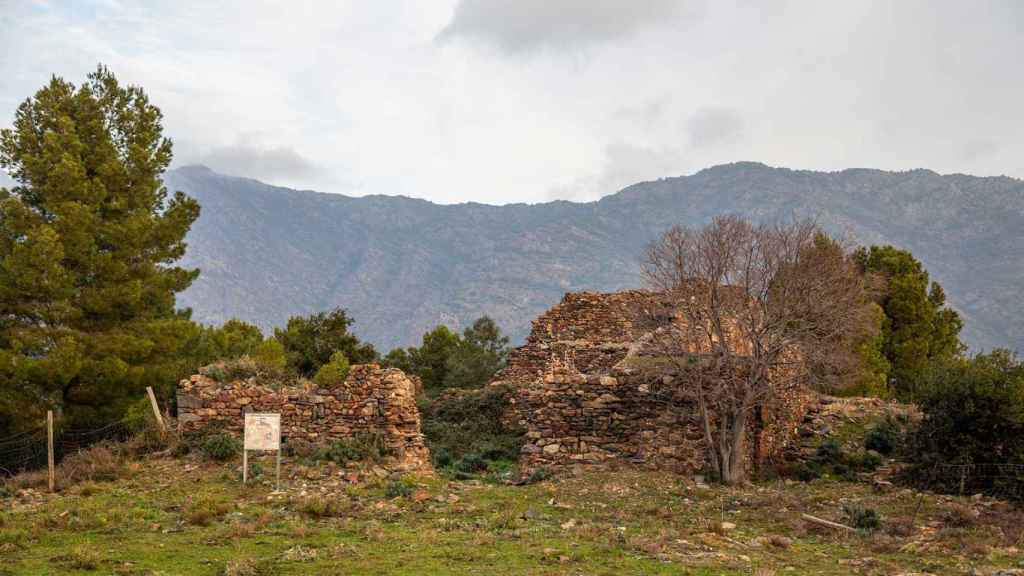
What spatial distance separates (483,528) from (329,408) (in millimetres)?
7619

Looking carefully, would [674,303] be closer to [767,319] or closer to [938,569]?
[767,319]

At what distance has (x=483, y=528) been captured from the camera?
480 inches

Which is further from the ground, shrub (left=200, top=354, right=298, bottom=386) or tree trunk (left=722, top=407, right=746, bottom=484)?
shrub (left=200, top=354, right=298, bottom=386)

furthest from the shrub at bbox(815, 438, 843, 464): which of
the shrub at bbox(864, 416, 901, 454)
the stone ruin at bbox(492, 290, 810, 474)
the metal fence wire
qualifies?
the metal fence wire

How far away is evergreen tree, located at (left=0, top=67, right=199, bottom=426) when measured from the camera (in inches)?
861

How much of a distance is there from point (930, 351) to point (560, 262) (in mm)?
157850

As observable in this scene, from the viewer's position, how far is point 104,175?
79.7 feet

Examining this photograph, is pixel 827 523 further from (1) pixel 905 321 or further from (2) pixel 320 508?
(1) pixel 905 321

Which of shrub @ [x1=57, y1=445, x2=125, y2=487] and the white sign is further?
shrub @ [x1=57, y1=445, x2=125, y2=487]

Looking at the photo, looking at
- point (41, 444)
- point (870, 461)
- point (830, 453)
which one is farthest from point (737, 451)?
point (41, 444)

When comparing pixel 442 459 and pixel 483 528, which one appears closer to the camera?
pixel 483 528

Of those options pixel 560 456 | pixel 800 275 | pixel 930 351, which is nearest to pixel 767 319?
pixel 800 275

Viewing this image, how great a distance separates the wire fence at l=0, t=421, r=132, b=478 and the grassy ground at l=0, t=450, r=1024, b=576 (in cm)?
317

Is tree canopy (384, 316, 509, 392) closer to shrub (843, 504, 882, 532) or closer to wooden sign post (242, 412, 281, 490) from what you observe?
wooden sign post (242, 412, 281, 490)
